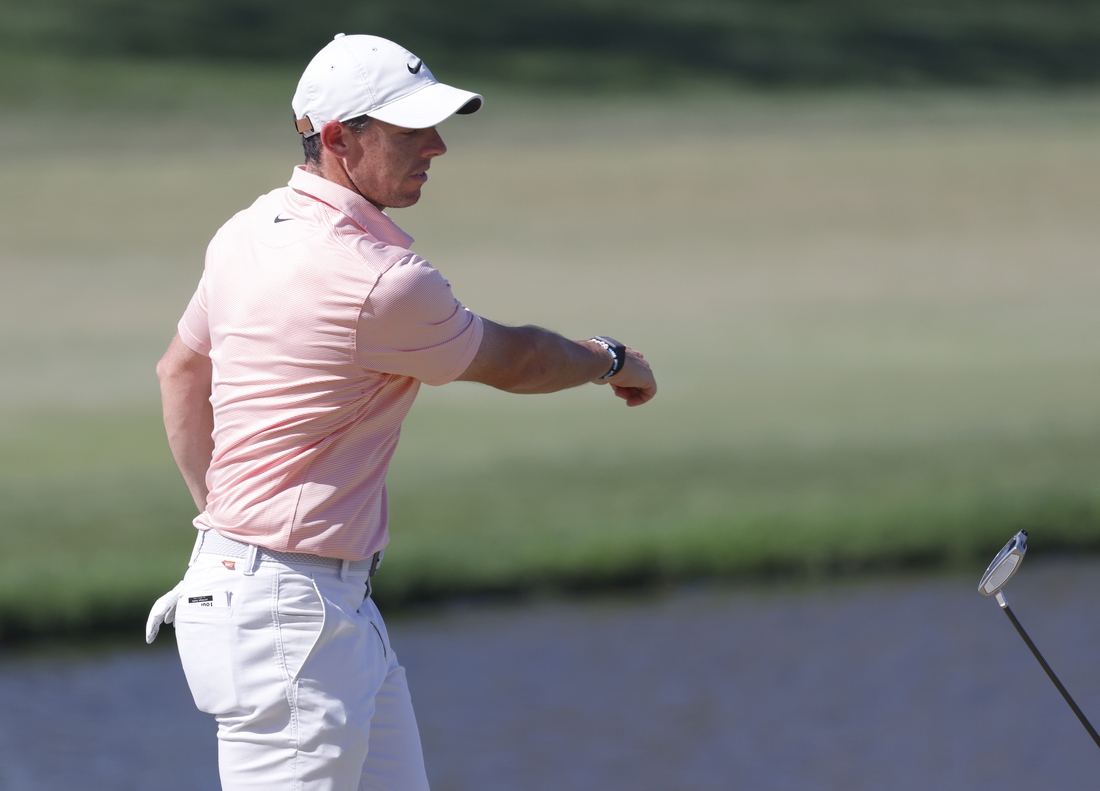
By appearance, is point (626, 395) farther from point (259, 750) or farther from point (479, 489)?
point (479, 489)

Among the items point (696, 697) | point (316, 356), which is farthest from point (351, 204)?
point (696, 697)

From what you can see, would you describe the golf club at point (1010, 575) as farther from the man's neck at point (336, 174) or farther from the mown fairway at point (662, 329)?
the mown fairway at point (662, 329)

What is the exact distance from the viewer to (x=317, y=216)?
11.2 ft

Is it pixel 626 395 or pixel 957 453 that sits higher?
pixel 626 395

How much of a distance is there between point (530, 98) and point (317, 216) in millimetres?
33629

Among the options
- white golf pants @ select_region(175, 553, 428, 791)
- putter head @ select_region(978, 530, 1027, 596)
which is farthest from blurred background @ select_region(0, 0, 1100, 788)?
white golf pants @ select_region(175, 553, 428, 791)

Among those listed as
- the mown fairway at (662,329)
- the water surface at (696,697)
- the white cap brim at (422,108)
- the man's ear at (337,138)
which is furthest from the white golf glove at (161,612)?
the mown fairway at (662,329)

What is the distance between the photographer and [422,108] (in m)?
3.39

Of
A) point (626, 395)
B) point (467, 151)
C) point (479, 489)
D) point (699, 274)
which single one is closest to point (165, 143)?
point (467, 151)

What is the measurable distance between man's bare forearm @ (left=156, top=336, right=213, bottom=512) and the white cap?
66 centimetres

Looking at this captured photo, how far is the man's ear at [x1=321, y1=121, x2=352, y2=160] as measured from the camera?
3445mm

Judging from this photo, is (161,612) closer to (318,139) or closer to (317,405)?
(317,405)

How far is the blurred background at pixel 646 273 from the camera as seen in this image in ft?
32.6

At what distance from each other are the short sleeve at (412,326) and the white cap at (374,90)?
0.96 feet
